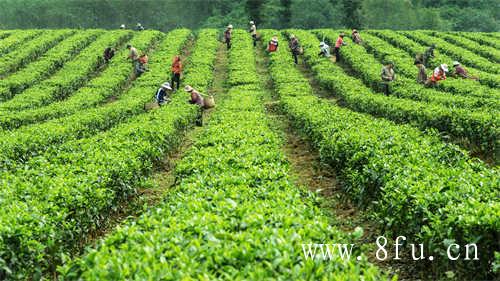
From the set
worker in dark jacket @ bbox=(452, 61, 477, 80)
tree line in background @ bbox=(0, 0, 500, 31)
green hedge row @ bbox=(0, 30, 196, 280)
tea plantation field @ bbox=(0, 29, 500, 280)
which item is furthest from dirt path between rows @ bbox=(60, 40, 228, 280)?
tree line in background @ bbox=(0, 0, 500, 31)

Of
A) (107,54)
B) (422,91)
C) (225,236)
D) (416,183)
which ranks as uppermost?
(225,236)

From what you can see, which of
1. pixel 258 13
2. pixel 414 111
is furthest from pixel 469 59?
pixel 258 13

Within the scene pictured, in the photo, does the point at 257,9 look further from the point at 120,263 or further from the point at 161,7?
the point at 120,263

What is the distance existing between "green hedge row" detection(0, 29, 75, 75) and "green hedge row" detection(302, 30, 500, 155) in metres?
18.2

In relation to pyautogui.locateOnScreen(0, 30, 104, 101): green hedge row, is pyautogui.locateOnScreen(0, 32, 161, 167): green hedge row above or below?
above

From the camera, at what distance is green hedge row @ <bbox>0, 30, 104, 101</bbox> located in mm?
25547

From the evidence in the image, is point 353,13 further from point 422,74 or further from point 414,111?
point 414,111

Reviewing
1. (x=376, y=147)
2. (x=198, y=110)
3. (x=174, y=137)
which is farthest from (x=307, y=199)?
(x=198, y=110)

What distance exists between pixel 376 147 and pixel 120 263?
6.87 meters

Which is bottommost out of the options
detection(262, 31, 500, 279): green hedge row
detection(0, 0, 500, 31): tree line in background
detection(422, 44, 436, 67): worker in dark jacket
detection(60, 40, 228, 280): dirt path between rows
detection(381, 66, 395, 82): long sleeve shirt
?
detection(0, 0, 500, 31): tree line in background

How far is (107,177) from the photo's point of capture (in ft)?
32.0

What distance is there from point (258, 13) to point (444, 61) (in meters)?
33.6

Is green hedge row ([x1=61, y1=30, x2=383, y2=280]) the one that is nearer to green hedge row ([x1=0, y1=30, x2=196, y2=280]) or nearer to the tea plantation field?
the tea plantation field

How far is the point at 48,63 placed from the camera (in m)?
30.9
